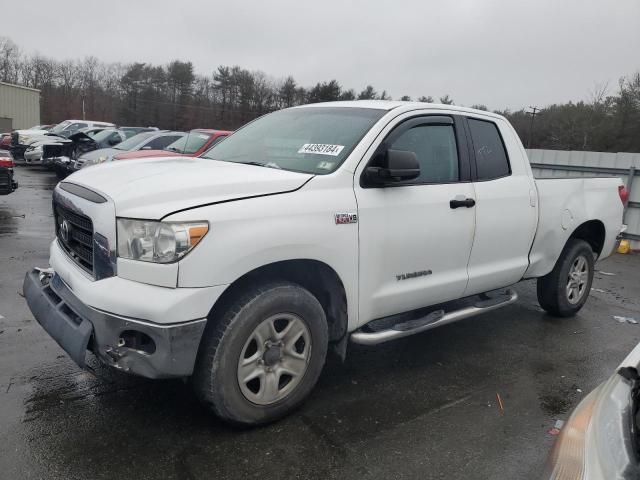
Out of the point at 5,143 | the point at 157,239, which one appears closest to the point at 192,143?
the point at 157,239

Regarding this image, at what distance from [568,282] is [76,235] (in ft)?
15.4

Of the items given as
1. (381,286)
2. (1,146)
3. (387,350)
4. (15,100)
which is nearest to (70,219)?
(381,286)

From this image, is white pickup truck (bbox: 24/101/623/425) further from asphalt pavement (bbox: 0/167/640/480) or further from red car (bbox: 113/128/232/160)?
red car (bbox: 113/128/232/160)

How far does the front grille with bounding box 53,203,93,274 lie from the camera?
309 cm

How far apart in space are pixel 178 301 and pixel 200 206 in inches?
20.0

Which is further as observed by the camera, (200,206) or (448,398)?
(448,398)

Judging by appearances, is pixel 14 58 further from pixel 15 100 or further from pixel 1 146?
pixel 1 146

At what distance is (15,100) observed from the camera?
42.4m

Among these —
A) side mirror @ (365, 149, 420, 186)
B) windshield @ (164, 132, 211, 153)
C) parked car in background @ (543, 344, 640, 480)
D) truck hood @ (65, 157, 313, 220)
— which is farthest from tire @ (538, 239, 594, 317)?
windshield @ (164, 132, 211, 153)

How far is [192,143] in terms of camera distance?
439 inches

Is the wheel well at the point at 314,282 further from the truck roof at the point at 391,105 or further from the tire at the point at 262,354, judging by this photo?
the truck roof at the point at 391,105

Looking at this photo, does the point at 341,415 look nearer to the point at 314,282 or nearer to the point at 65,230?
the point at 314,282

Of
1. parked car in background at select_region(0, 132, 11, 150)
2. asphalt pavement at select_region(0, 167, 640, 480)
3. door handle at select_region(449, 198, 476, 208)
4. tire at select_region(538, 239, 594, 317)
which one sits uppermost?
parked car in background at select_region(0, 132, 11, 150)

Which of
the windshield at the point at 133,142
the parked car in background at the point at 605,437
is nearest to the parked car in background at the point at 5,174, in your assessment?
the windshield at the point at 133,142
